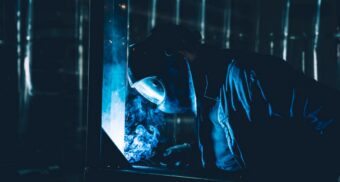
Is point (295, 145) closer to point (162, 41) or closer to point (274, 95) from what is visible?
point (274, 95)

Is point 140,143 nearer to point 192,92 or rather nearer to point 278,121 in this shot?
point 192,92

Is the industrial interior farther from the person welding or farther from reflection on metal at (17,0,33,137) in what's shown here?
the person welding

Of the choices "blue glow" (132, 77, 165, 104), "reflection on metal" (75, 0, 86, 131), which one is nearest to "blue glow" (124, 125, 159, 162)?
"blue glow" (132, 77, 165, 104)

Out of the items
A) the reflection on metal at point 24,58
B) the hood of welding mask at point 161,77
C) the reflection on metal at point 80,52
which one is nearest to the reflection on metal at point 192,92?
the hood of welding mask at point 161,77

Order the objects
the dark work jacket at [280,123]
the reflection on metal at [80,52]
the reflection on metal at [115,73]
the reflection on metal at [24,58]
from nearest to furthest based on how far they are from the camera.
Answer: the dark work jacket at [280,123]
the reflection on metal at [115,73]
the reflection on metal at [24,58]
the reflection on metal at [80,52]

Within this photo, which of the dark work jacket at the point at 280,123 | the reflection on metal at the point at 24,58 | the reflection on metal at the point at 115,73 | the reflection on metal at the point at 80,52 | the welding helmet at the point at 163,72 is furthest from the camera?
the reflection on metal at the point at 80,52

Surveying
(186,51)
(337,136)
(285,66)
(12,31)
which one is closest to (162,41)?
(186,51)

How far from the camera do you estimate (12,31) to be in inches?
242

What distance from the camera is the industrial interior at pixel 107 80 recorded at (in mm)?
2789

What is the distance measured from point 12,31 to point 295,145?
5.31 m

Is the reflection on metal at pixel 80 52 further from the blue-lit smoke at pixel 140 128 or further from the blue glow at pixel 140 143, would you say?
the blue glow at pixel 140 143

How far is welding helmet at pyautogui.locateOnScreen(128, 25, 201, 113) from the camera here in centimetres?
302

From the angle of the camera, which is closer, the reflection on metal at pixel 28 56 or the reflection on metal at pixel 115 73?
the reflection on metal at pixel 115 73

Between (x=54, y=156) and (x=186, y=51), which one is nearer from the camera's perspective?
(x=186, y=51)
